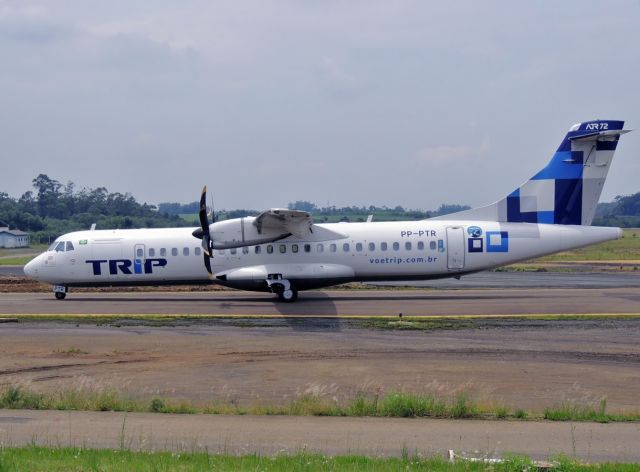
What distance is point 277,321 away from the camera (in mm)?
24438

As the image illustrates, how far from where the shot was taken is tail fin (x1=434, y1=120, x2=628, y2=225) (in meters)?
29.1

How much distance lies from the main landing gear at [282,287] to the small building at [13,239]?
77530 millimetres

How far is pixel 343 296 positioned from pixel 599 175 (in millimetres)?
11863

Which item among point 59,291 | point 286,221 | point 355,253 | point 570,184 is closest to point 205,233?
point 286,221

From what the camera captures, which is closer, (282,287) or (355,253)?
(282,287)

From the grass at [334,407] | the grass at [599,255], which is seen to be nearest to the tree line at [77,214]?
the grass at [599,255]

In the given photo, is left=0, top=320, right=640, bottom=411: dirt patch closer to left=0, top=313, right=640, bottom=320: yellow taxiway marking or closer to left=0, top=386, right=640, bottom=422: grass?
left=0, top=386, right=640, bottom=422: grass

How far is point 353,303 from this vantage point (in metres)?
29.0

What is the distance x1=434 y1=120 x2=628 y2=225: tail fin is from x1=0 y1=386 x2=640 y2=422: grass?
17452mm

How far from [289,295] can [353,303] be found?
2617 mm

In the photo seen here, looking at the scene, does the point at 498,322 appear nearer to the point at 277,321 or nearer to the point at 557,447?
the point at 277,321

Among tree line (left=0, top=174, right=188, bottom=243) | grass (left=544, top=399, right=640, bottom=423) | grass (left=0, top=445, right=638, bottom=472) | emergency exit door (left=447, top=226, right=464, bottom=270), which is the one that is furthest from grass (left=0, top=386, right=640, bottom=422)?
tree line (left=0, top=174, right=188, bottom=243)

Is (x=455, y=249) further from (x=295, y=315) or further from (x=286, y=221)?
(x=295, y=315)

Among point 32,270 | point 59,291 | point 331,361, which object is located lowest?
point 331,361
